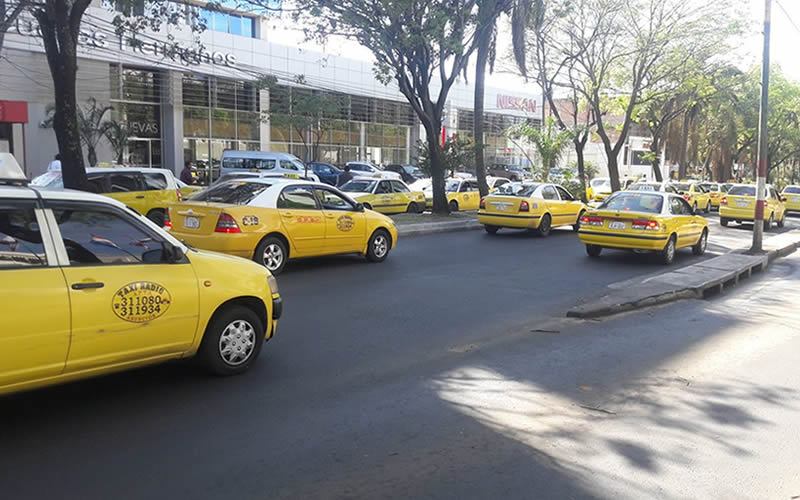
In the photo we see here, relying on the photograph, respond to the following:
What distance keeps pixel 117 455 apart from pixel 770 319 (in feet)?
29.1

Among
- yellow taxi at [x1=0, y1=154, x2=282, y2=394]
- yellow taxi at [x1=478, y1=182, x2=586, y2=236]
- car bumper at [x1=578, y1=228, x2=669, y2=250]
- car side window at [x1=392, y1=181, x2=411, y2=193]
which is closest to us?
yellow taxi at [x1=0, y1=154, x2=282, y2=394]

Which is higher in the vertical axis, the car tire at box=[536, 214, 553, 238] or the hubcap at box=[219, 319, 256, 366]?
the car tire at box=[536, 214, 553, 238]

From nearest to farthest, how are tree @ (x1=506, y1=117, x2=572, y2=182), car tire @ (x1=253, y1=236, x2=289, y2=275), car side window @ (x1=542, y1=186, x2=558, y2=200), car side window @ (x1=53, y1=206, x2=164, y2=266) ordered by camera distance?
car side window @ (x1=53, y1=206, x2=164, y2=266) < car tire @ (x1=253, y1=236, x2=289, y2=275) < car side window @ (x1=542, y1=186, x2=558, y2=200) < tree @ (x1=506, y1=117, x2=572, y2=182)

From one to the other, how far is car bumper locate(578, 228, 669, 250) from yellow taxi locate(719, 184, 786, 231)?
13.1m

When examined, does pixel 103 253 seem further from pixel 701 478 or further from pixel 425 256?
pixel 425 256

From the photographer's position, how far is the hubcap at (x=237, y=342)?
19.2 ft

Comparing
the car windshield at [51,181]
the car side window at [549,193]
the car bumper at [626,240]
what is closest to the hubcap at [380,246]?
the car bumper at [626,240]

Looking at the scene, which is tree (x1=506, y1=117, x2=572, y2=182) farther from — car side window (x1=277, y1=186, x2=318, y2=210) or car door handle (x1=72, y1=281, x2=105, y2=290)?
car door handle (x1=72, y1=281, x2=105, y2=290)

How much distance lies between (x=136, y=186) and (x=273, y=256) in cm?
733

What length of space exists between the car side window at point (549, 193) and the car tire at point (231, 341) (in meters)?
14.1

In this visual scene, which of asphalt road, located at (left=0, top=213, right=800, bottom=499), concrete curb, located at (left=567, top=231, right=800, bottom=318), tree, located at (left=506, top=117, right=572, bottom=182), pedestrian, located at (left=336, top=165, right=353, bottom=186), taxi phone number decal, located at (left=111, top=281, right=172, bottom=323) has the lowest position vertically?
asphalt road, located at (left=0, top=213, right=800, bottom=499)

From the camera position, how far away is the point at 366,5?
58.1 feet

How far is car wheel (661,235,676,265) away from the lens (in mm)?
14094

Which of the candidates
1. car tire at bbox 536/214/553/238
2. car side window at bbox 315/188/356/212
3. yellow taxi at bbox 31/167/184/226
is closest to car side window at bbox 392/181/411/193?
car tire at bbox 536/214/553/238
